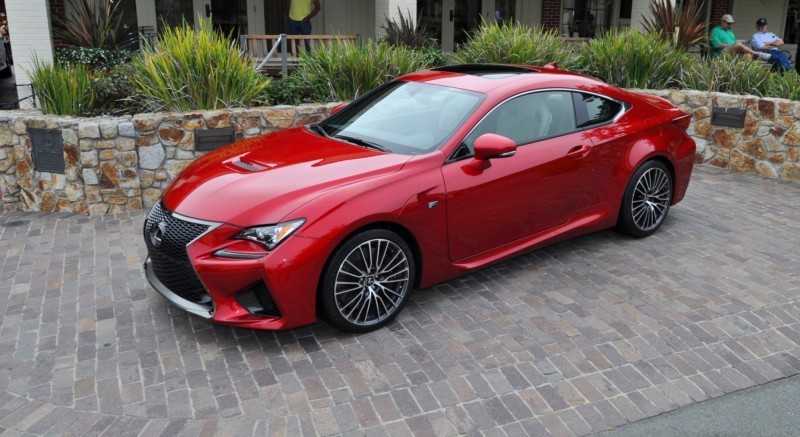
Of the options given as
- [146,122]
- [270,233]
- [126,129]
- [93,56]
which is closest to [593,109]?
[270,233]

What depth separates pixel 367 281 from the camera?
469 centimetres

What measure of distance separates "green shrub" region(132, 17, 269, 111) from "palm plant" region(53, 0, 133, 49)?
215 inches

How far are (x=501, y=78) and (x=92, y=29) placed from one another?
955 centimetres

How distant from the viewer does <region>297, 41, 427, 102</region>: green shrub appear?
866 cm

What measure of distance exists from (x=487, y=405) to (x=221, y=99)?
520 cm

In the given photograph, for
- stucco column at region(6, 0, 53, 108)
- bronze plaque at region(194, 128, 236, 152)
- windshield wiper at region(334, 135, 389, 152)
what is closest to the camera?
windshield wiper at region(334, 135, 389, 152)

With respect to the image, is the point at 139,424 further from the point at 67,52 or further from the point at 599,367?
the point at 67,52

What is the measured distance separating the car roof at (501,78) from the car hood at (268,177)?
1028 mm

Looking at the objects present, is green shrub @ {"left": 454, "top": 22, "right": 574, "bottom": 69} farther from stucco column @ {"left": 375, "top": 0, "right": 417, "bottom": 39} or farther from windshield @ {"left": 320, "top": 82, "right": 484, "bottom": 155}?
windshield @ {"left": 320, "top": 82, "right": 484, "bottom": 155}

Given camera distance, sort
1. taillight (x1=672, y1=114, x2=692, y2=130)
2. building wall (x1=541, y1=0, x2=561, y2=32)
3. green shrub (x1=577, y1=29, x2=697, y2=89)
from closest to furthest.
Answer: taillight (x1=672, y1=114, x2=692, y2=130)
green shrub (x1=577, y1=29, x2=697, y2=89)
building wall (x1=541, y1=0, x2=561, y2=32)

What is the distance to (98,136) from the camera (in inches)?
286

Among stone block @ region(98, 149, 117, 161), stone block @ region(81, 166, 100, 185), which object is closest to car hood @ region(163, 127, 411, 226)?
stone block @ region(98, 149, 117, 161)

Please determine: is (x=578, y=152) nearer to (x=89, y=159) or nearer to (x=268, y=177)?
(x=268, y=177)

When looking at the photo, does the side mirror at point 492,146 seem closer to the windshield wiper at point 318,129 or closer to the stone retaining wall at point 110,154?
the windshield wiper at point 318,129
